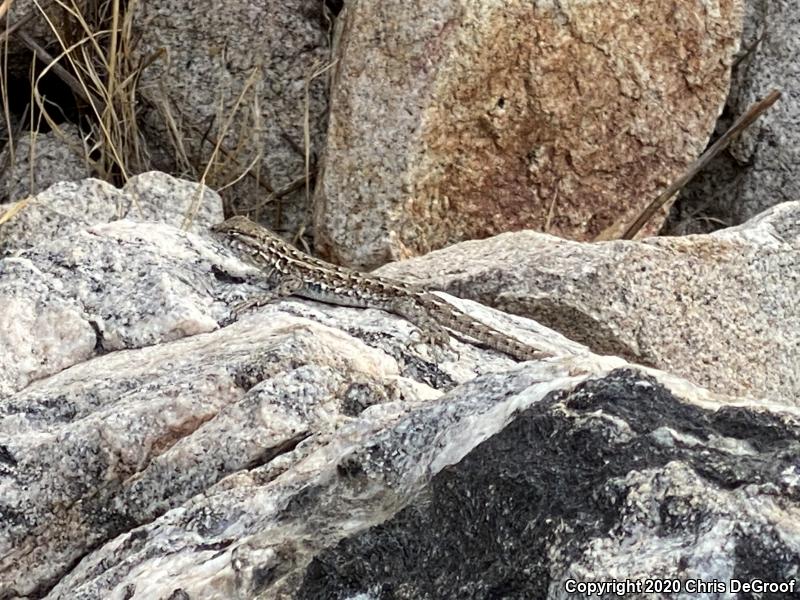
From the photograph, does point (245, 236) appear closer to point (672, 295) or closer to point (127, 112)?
point (127, 112)

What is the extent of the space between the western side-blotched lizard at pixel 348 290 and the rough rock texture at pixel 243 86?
129 cm

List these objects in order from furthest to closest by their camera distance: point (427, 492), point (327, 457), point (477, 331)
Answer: point (477, 331) < point (327, 457) < point (427, 492)

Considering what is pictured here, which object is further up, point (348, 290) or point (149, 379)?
point (149, 379)

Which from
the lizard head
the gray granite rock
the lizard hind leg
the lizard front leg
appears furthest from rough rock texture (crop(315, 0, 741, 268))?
the gray granite rock

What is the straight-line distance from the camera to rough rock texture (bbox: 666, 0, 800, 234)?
6918 millimetres

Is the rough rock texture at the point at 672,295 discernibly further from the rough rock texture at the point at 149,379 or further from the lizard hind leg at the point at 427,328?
the lizard hind leg at the point at 427,328

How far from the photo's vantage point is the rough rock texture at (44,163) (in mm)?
6812

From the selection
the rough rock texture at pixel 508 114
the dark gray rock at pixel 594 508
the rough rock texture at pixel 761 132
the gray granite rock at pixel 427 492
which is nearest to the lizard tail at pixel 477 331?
the gray granite rock at pixel 427 492

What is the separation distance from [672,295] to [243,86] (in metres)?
2.75

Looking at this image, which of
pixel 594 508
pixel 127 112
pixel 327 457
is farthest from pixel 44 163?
pixel 594 508

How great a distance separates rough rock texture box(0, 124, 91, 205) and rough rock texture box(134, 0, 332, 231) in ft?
1.55

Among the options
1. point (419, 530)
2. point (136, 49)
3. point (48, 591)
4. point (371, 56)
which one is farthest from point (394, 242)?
point (419, 530)

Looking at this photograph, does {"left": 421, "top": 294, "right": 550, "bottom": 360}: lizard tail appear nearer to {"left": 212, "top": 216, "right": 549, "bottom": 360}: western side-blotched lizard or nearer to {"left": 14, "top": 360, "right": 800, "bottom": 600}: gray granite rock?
{"left": 212, "top": 216, "right": 549, "bottom": 360}: western side-blotched lizard

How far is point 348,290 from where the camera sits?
533 cm
